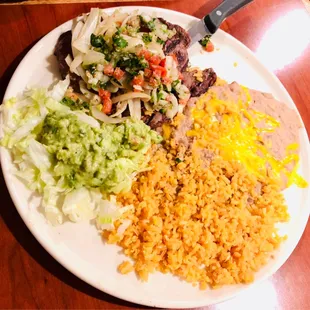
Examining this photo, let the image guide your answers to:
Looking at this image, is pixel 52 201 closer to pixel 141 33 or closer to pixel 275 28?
pixel 141 33

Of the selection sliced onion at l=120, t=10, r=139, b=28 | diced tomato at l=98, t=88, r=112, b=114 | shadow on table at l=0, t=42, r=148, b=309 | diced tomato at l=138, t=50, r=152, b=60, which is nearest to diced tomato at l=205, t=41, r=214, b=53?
sliced onion at l=120, t=10, r=139, b=28

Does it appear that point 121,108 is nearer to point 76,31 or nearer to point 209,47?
point 76,31

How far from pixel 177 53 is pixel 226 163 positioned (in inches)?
29.9

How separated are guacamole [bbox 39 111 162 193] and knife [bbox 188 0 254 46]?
3.24 ft

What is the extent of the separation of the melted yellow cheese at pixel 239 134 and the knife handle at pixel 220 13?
20.2 inches

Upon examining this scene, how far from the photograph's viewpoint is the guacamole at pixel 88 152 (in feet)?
6.95

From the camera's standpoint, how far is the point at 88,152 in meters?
2.13

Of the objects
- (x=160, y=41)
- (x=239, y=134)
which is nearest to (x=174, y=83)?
(x=160, y=41)

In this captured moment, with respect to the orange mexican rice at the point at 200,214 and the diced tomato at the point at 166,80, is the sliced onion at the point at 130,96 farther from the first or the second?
the orange mexican rice at the point at 200,214

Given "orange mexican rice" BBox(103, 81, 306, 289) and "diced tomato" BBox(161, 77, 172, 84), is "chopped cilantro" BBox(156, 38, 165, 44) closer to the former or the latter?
"diced tomato" BBox(161, 77, 172, 84)

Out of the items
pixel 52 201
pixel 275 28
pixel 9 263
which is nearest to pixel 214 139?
pixel 52 201

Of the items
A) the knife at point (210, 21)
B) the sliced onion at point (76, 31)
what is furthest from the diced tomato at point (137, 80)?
the knife at point (210, 21)

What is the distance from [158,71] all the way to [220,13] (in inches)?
31.1

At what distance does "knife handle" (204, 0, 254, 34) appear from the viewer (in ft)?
9.18
